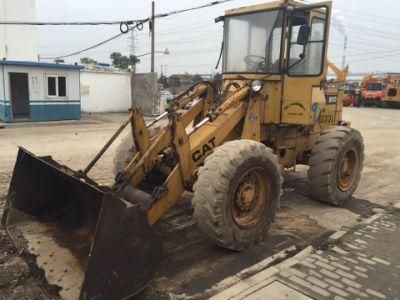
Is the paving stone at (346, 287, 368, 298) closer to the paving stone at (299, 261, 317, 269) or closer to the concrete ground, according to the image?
the concrete ground

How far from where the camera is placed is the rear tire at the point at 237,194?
405cm

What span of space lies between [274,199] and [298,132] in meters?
2.01

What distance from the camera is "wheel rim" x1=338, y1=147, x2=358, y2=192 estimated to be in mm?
6413

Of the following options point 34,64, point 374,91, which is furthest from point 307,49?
point 374,91

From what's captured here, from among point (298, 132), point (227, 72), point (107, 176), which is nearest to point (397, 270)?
point (298, 132)

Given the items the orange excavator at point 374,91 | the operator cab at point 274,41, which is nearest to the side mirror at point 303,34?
the operator cab at point 274,41

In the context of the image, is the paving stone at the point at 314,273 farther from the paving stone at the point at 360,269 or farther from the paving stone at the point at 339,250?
the paving stone at the point at 339,250

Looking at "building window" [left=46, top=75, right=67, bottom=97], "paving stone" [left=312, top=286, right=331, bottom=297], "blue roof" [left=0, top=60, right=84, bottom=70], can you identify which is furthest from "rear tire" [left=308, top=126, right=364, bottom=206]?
"building window" [left=46, top=75, right=67, bottom=97]

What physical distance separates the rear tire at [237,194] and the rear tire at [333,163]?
1469 millimetres

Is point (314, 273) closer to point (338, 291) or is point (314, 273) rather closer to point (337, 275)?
point (337, 275)

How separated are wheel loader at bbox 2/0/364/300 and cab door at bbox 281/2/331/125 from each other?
0.01m

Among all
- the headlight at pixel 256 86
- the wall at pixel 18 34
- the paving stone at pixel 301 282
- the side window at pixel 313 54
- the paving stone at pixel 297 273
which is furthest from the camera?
the wall at pixel 18 34

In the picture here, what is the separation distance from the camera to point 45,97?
717 inches

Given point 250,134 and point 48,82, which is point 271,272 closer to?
point 250,134
